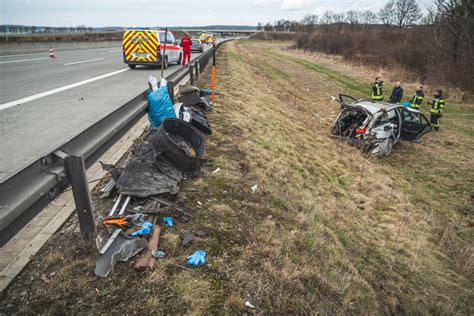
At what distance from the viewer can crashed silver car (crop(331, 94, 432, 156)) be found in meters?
9.60

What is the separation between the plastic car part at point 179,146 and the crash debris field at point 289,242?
0.30 metres

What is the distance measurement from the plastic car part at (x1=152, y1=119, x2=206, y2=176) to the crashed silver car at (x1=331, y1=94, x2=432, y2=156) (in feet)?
21.5

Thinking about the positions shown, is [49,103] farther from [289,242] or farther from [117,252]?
[289,242]

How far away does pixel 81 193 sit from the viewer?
284 centimetres

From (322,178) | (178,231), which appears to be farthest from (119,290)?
(322,178)

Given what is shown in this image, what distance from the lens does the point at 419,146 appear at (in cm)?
1127

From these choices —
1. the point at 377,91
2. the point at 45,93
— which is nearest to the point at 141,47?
the point at 45,93

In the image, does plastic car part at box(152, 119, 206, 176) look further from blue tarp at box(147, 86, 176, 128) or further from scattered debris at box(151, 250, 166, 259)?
scattered debris at box(151, 250, 166, 259)

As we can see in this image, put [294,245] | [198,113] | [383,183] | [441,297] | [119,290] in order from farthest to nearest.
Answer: [383,183] → [198,113] → [441,297] → [294,245] → [119,290]

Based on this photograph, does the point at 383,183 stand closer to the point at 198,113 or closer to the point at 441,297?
the point at 441,297

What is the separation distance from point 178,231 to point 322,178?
5.10 metres

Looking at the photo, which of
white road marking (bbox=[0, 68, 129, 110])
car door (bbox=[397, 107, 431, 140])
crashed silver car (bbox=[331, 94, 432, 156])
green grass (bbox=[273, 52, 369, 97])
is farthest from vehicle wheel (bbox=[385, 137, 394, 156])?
white road marking (bbox=[0, 68, 129, 110])

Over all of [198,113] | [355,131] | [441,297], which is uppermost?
[198,113]

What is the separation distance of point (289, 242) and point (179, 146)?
2.06 m
